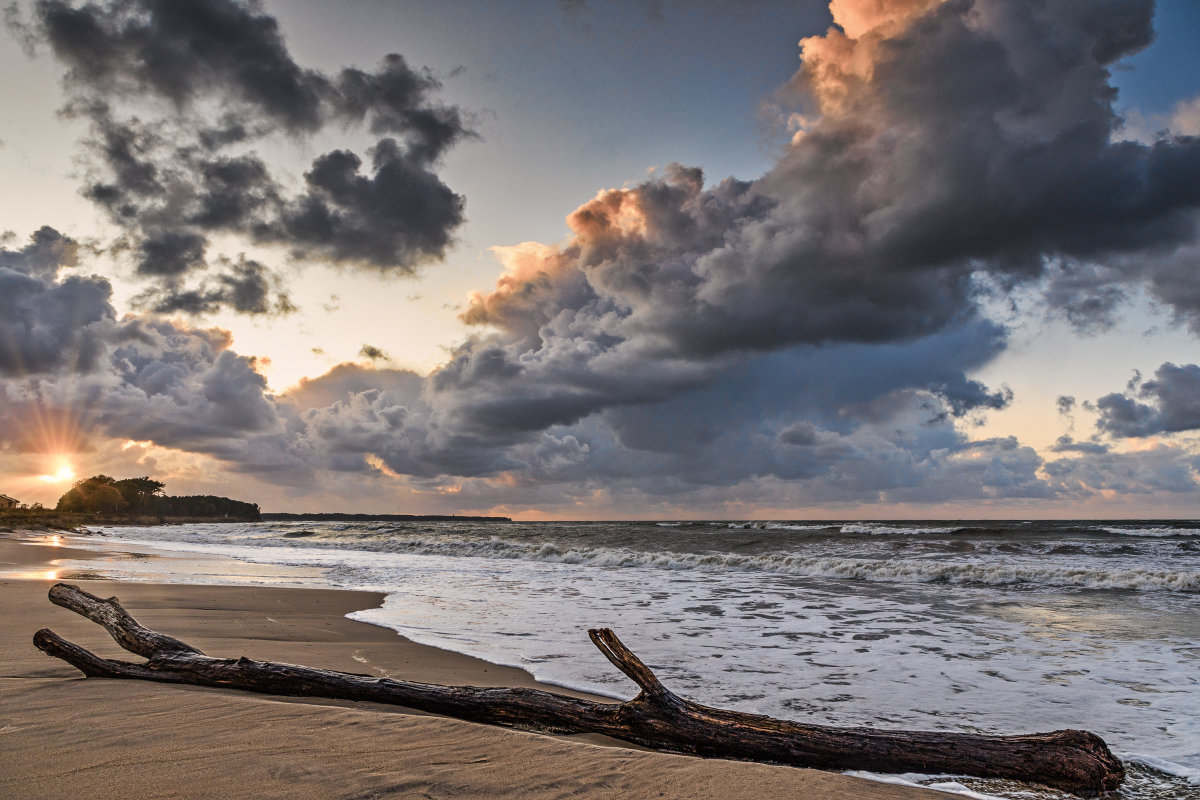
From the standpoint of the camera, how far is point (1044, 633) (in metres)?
8.72

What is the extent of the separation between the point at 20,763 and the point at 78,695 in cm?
129

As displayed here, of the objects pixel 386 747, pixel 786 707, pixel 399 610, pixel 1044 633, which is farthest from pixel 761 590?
pixel 386 747

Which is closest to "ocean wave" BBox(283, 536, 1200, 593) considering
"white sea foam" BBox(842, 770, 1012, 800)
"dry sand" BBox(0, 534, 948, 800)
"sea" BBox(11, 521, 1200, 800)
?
"sea" BBox(11, 521, 1200, 800)

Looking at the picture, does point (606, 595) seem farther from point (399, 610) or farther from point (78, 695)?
point (78, 695)

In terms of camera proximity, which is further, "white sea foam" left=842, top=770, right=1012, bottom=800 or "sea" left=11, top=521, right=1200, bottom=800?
"sea" left=11, top=521, right=1200, bottom=800

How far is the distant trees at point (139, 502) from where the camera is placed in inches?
3278

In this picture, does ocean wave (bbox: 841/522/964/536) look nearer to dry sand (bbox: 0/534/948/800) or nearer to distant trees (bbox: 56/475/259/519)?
dry sand (bbox: 0/534/948/800)

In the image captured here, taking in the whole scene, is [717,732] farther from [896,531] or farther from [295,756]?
[896,531]

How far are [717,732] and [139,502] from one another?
124m

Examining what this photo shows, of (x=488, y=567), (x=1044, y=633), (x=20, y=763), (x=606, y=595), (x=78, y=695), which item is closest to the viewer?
(x=20, y=763)

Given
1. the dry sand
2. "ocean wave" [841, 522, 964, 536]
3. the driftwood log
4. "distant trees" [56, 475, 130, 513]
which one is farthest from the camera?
"distant trees" [56, 475, 130, 513]

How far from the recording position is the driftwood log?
3.38m

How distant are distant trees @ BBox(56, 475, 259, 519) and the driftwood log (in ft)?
320

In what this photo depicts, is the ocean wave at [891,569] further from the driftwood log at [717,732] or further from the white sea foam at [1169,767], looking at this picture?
the driftwood log at [717,732]
